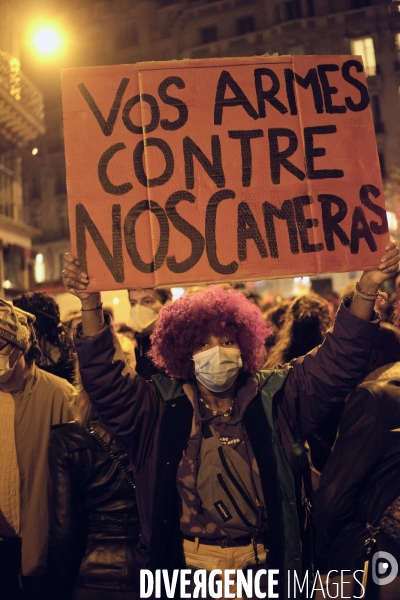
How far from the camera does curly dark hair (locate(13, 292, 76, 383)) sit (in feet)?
13.5

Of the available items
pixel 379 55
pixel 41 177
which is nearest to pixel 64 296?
pixel 379 55

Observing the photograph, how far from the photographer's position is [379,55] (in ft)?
41.8

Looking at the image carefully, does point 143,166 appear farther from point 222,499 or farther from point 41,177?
point 41,177

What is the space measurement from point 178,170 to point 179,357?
2.74 ft

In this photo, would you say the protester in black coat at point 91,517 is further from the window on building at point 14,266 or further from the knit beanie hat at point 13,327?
the window on building at point 14,266

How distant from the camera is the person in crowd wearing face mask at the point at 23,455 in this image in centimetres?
292

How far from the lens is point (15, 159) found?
17.8 m

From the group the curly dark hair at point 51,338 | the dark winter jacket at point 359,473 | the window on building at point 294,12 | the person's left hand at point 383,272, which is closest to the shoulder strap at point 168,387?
the dark winter jacket at point 359,473

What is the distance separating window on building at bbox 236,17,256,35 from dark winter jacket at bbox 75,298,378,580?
1060 inches

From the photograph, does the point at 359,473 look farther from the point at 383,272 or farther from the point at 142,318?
the point at 142,318

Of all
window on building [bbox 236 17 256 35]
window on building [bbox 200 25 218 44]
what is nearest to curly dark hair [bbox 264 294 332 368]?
window on building [bbox 236 17 256 35]

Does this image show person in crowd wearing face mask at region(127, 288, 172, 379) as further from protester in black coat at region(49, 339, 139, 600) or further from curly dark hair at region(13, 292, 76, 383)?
protester in black coat at region(49, 339, 139, 600)

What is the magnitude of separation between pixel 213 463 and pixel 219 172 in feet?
4.05

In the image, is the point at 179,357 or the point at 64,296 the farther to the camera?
the point at 64,296
